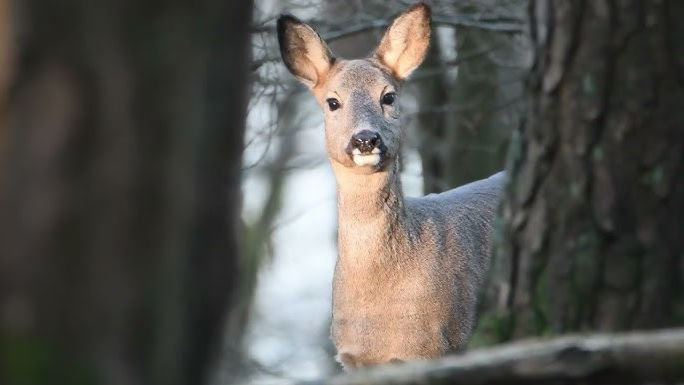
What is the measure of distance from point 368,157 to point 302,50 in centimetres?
154

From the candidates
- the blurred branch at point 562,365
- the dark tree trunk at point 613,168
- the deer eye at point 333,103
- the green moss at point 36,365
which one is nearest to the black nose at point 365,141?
the deer eye at point 333,103

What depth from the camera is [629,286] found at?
4.57m

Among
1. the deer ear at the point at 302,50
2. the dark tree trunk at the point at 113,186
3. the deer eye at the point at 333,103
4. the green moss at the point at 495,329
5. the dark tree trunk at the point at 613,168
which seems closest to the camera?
the dark tree trunk at the point at 113,186

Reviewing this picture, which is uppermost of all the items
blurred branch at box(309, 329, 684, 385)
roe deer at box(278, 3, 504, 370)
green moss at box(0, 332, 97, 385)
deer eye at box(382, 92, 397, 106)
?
green moss at box(0, 332, 97, 385)

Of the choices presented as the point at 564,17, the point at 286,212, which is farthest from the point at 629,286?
the point at 286,212

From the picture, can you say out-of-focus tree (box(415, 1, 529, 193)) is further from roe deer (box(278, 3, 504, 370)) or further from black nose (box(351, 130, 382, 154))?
black nose (box(351, 130, 382, 154))

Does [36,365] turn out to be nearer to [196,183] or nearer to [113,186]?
[113,186]

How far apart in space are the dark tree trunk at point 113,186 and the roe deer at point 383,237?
678 centimetres

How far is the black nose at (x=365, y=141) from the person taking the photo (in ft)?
31.8

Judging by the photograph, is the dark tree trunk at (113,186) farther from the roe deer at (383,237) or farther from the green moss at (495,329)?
the roe deer at (383,237)

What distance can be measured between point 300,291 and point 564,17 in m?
20.1

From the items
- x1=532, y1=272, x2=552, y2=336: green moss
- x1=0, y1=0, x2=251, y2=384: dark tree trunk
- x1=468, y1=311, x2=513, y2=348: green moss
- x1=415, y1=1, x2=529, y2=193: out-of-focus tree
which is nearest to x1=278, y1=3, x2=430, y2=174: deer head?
x1=415, y1=1, x2=529, y2=193: out-of-focus tree

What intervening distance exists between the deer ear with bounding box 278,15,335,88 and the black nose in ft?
4.35

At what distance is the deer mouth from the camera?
31.8 ft
